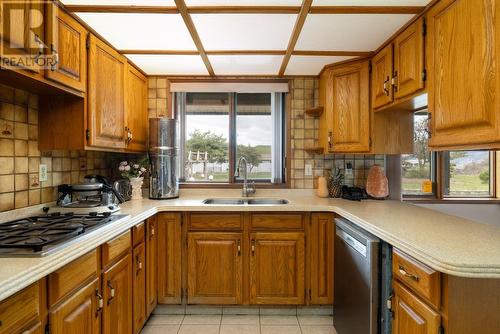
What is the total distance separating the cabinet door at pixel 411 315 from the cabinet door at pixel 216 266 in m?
1.17

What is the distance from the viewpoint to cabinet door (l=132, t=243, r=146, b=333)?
178 centimetres

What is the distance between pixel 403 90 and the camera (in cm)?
178

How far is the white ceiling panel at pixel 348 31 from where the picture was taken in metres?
1.63

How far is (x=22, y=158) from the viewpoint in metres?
1.61

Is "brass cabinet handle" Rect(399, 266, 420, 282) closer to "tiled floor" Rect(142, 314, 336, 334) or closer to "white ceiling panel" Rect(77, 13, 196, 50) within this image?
"tiled floor" Rect(142, 314, 336, 334)

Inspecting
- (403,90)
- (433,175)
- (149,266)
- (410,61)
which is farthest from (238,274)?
(433,175)

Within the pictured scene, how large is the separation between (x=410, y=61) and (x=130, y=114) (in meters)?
2.08

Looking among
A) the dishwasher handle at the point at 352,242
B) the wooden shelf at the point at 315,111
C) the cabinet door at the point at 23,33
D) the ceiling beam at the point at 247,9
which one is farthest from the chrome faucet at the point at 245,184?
the cabinet door at the point at 23,33

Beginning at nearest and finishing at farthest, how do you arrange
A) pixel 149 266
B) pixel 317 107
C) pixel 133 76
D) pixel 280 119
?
pixel 149 266
pixel 133 76
pixel 317 107
pixel 280 119

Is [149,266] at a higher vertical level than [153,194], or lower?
lower

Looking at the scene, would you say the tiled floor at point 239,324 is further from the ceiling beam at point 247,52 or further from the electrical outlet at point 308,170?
the ceiling beam at point 247,52

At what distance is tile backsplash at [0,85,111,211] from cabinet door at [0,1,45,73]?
456 mm

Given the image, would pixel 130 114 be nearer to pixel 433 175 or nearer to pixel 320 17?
pixel 320 17

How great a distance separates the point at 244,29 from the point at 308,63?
0.81 metres
